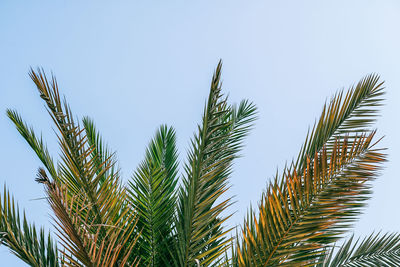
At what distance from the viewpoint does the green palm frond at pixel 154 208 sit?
4.49m

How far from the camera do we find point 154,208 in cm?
482

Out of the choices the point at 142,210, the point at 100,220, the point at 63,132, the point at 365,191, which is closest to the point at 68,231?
the point at 63,132

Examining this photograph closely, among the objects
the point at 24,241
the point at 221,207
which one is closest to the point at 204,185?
the point at 221,207

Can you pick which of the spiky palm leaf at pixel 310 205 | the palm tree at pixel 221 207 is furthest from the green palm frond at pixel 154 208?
the spiky palm leaf at pixel 310 205

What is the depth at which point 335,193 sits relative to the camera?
2.83 metres

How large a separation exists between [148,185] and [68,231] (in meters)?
2.62

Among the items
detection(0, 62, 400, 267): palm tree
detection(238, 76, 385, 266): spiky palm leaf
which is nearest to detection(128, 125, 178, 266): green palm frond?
detection(0, 62, 400, 267): palm tree

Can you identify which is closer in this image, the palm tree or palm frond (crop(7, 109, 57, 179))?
the palm tree

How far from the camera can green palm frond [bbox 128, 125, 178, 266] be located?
4.49 meters

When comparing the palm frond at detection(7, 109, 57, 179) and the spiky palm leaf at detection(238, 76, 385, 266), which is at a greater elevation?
the palm frond at detection(7, 109, 57, 179)

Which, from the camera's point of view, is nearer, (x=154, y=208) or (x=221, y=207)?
(x=221, y=207)

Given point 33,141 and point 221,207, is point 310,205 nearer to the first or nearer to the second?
point 221,207

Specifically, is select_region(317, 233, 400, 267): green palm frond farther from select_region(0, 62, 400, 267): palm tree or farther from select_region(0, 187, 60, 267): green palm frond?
select_region(0, 187, 60, 267): green palm frond

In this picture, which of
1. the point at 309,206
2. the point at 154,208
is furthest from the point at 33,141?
the point at 309,206
